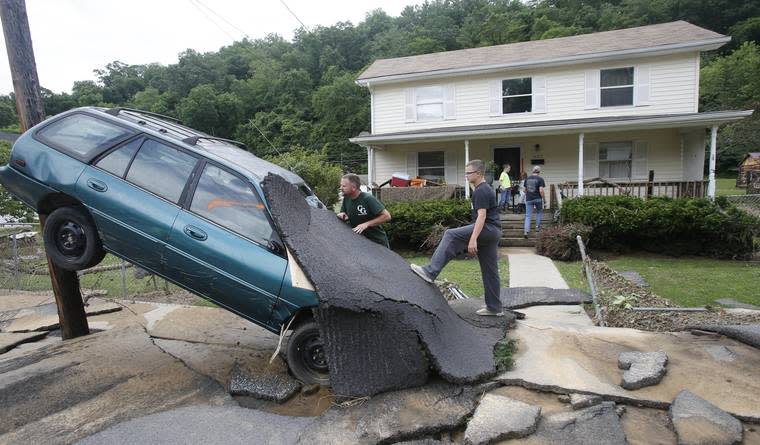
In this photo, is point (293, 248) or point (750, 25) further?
point (750, 25)

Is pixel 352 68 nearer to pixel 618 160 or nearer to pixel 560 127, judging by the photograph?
pixel 618 160

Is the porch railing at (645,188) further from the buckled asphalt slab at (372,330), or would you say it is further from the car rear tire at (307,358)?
the car rear tire at (307,358)

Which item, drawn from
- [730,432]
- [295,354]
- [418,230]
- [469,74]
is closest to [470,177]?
[295,354]

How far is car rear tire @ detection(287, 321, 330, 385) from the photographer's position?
11.8 feet

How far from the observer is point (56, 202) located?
4.12 m

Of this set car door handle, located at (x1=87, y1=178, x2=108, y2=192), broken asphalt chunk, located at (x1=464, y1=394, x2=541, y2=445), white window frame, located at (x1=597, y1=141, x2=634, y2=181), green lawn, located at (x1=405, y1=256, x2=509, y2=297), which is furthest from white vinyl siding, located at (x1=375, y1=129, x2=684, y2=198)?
broken asphalt chunk, located at (x1=464, y1=394, x2=541, y2=445)

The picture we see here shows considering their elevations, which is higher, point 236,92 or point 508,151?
point 236,92

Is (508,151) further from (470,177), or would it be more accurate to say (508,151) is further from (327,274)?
(327,274)

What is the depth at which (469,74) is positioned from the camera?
16188mm

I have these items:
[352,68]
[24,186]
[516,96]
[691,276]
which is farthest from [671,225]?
[352,68]

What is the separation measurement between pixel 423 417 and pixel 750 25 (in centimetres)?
5407

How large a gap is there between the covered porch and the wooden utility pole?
1166cm

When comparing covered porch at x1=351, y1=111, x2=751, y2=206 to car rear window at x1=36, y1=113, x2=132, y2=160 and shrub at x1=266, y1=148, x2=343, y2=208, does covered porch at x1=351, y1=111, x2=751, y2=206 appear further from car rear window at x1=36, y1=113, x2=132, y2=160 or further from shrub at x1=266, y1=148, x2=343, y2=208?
car rear window at x1=36, y1=113, x2=132, y2=160

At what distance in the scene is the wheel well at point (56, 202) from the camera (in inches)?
160
